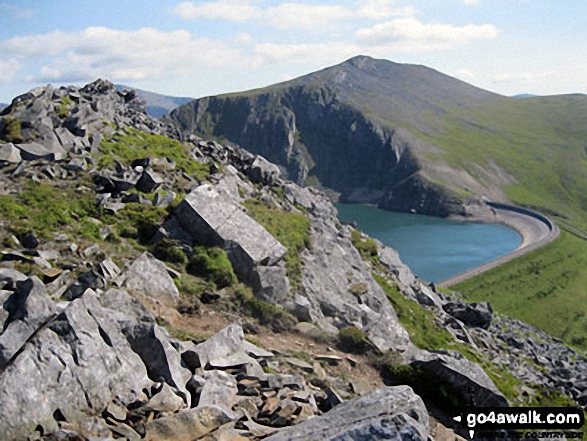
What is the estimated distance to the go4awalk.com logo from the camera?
820 inches

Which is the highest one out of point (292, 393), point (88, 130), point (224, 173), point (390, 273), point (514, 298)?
point (88, 130)

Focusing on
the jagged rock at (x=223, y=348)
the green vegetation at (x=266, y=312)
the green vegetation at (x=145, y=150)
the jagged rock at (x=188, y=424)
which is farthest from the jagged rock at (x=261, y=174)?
the jagged rock at (x=188, y=424)

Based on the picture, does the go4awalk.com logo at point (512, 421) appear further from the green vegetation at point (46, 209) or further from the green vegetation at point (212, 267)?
the green vegetation at point (46, 209)

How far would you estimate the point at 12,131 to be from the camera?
117 ft

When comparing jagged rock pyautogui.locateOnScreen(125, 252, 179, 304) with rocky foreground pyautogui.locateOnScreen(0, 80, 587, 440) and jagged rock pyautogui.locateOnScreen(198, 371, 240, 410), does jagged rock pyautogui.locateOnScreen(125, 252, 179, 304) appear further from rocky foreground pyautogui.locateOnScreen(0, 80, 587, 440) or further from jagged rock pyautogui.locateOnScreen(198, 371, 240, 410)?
jagged rock pyautogui.locateOnScreen(198, 371, 240, 410)

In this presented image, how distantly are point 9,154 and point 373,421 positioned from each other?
30216 mm

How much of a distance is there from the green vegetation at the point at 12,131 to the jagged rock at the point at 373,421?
31457 millimetres

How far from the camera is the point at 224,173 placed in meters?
42.6

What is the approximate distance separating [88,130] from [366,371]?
99.3ft

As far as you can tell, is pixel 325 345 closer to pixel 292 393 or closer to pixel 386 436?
pixel 292 393

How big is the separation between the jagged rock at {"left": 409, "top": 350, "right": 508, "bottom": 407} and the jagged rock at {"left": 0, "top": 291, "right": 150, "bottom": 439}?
1378 cm

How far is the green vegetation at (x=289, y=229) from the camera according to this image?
30.5 meters

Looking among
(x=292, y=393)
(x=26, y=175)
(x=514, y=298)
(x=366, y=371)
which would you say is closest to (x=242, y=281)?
(x=366, y=371)

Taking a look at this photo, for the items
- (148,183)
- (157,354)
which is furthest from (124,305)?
(148,183)
